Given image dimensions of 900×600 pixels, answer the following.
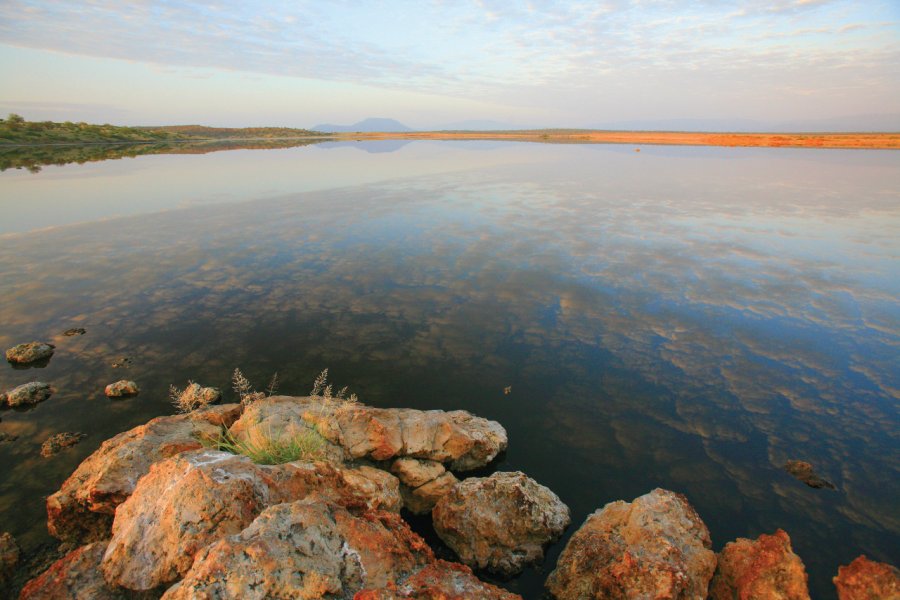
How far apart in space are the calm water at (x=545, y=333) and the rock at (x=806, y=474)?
0.52 ft

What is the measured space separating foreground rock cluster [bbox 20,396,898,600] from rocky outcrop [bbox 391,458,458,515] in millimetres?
19

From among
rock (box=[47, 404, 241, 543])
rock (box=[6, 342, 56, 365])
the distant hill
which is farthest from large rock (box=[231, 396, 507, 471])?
the distant hill

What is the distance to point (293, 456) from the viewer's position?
597cm

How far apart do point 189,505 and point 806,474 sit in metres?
8.54

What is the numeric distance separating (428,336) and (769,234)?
17563mm

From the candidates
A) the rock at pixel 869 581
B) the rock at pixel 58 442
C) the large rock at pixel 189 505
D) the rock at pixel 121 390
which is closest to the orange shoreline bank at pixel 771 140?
the rock at pixel 869 581

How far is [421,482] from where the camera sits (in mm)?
6723

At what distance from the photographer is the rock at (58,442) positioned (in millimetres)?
7496

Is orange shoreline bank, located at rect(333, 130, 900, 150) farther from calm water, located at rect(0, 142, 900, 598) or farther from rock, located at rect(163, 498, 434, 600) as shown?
rock, located at rect(163, 498, 434, 600)

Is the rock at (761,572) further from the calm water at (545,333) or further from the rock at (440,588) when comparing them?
the rock at (440,588)

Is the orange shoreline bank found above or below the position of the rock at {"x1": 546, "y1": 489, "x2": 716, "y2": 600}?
above

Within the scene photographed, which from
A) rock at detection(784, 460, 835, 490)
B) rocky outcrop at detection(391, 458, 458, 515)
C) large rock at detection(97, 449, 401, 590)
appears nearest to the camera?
large rock at detection(97, 449, 401, 590)

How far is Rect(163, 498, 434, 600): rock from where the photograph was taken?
322 centimetres

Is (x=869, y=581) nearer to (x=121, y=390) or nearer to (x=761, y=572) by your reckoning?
(x=761, y=572)
